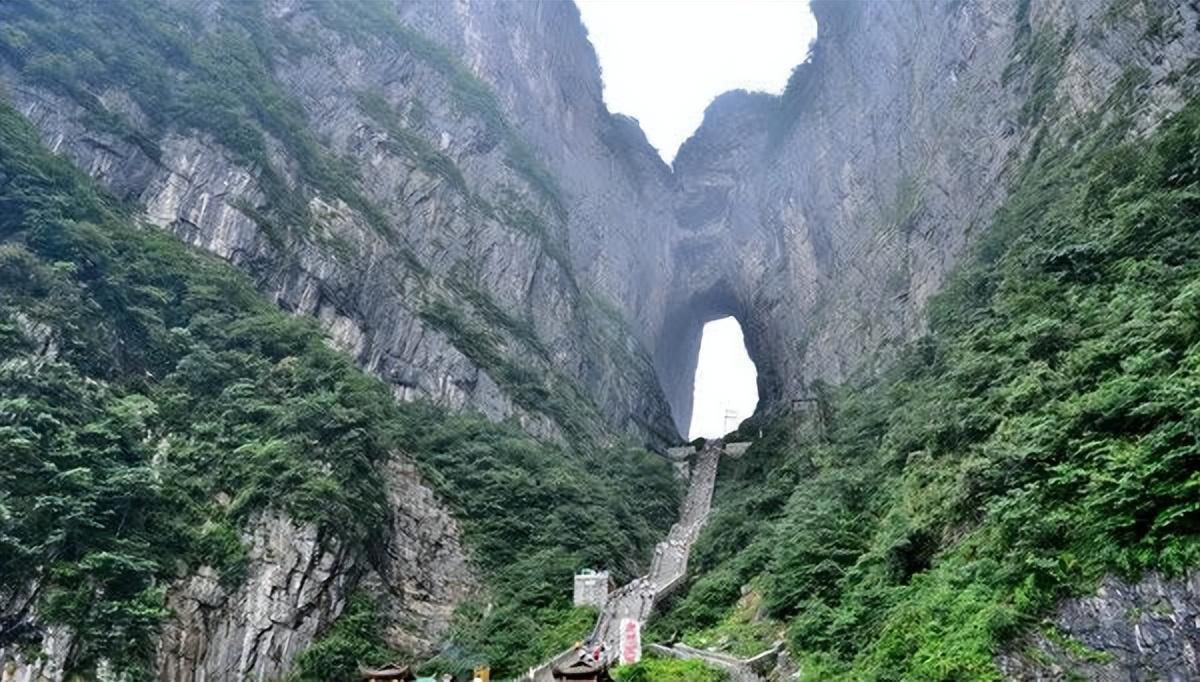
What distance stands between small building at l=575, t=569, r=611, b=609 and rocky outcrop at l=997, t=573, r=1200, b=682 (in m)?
12.9

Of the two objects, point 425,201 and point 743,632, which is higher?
point 425,201

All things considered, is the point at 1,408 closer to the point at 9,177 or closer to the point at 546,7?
the point at 9,177

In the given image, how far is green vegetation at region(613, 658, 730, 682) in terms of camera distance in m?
13.4

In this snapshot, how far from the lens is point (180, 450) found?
1828 centimetres

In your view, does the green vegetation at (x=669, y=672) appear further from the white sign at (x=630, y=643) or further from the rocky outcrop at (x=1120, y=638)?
the rocky outcrop at (x=1120, y=638)

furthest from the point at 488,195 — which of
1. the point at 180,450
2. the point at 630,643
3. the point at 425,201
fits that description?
the point at 630,643

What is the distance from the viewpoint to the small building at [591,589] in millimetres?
20469

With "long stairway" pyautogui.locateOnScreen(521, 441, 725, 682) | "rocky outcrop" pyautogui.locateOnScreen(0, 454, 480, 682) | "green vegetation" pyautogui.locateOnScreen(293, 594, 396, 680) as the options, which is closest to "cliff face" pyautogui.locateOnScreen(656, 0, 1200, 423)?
"long stairway" pyautogui.locateOnScreen(521, 441, 725, 682)

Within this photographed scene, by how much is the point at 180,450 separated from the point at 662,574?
13583mm

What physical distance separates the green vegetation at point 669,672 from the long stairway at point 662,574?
2.52m

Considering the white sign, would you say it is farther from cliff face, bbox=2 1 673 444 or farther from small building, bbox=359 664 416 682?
cliff face, bbox=2 1 673 444

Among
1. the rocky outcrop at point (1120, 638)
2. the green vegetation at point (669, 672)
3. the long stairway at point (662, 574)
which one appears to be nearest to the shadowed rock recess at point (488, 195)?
the rocky outcrop at point (1120, 638)

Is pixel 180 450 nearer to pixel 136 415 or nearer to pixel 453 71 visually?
pixel 136 415

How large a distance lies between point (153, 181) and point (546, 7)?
3648cm
